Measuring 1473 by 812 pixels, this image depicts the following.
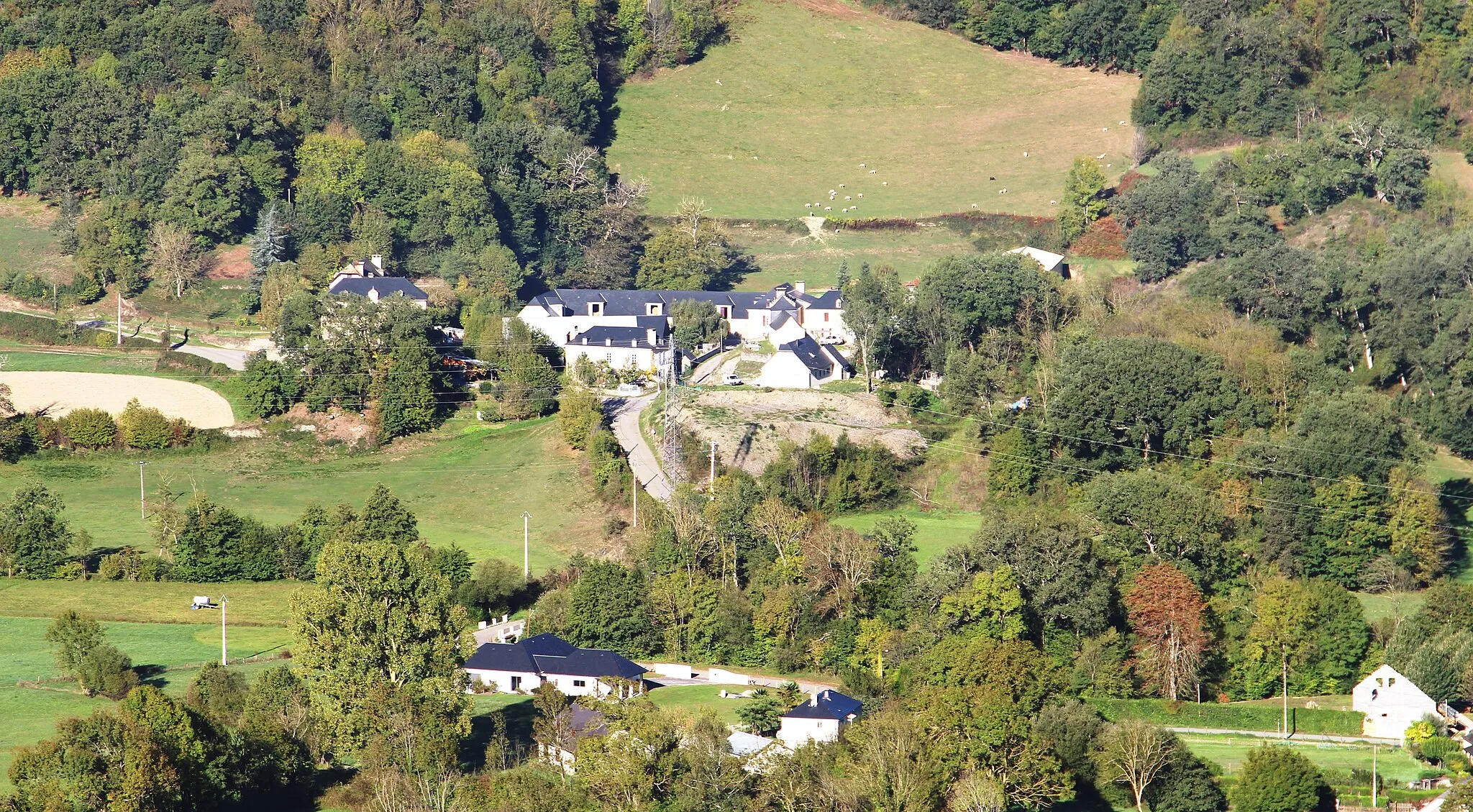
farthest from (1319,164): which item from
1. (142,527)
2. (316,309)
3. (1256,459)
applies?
(142,527)

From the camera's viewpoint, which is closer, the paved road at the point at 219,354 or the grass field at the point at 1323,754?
the grass field at the point at 1323,754

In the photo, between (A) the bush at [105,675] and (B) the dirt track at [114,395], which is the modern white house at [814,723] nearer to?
(A) the bush at [105,675]

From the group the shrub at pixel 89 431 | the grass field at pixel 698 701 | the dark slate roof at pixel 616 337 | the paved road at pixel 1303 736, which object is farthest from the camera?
the dark slate roof at pixel 616 337

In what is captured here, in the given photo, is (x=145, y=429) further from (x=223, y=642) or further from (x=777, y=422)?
(x=777, y=422)

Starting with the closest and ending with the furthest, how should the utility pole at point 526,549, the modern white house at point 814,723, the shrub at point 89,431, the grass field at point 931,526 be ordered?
the modern white house at point 814,723, the utility pole at point 526,549, the grass field at point 931,526, the shrub at point 89,431

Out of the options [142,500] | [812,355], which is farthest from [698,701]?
[812,355]

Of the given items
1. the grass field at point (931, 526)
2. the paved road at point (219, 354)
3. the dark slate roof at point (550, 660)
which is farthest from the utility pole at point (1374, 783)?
the paved road at point (219, 354)
